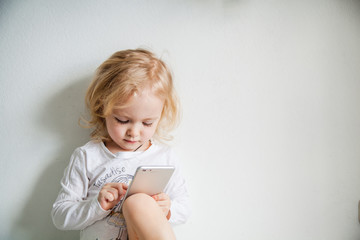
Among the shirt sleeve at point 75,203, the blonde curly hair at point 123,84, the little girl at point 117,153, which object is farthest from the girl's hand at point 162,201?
the blonde curly hair at point 123,84

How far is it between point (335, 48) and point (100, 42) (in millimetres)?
867

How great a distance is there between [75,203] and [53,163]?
0.67 ft

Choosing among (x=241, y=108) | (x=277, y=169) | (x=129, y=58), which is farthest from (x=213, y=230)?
(x=129, y=58)

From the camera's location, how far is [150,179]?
2.64ft

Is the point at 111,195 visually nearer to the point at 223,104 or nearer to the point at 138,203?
the point at 138,203

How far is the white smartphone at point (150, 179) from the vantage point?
0.77m

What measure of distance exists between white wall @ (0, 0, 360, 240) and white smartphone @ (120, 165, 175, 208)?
257mm

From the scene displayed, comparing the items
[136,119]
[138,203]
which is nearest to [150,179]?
[138,203]

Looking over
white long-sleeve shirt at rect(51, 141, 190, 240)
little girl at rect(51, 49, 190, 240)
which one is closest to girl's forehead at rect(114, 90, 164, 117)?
little girl at rect(51, 49, 190, 240)

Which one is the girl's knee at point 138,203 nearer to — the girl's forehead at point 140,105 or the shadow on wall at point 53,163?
the girl's forehead at point 140,105

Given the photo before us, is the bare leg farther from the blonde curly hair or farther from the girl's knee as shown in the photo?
the blonde curly hair

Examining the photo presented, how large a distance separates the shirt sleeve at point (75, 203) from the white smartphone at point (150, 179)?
0.11 metres

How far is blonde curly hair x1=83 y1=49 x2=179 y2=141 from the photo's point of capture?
0.88m

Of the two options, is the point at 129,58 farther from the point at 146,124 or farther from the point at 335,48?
the point at 335,48
